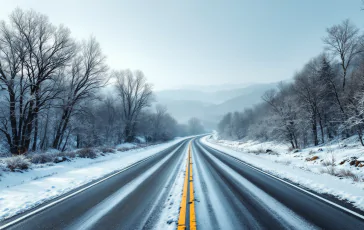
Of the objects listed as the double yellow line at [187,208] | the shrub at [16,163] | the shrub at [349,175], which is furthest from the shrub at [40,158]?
the shrub at [349,175]

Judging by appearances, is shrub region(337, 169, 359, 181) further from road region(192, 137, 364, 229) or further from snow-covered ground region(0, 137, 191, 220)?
snow-covered ground region(0, 137, 191, 220)

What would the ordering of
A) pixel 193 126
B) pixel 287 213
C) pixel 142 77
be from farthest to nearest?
pixel 193 126, pixel 142 77, pixel 287 213

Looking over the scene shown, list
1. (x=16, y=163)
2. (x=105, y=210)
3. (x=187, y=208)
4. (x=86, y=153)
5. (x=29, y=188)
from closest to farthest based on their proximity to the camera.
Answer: (x=187, y=208) → (x=105, y=210) → (x=29, y=188) → (x=16, y=163) → (x=86, y=153)

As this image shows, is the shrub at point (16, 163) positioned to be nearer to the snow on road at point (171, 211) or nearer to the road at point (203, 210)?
the road at point (203, 210)

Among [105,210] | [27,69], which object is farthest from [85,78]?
[105,210]

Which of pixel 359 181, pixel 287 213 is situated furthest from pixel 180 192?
pixel 359 181

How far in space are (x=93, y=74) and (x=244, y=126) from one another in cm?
7174

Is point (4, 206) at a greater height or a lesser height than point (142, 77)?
lesser

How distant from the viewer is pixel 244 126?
261ft

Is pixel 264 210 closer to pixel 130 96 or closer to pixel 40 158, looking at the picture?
pixel 40 158

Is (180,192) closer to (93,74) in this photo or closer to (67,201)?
(67,201)

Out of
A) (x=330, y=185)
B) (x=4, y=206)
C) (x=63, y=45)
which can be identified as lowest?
(x=330, y=185)

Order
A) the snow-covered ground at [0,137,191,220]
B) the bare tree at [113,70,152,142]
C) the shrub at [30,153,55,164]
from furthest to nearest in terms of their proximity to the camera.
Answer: the bare tree at [113,70,152,142]
the shrub at [30,153,55,164]
the snow-covered ground at [0,137,191,220]

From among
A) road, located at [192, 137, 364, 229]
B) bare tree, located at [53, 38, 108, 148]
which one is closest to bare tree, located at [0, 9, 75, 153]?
bare tree, located at [53, 38, 108, 148]
